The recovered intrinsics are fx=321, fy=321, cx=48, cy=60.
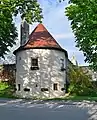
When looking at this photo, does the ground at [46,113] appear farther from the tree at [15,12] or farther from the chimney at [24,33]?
the chimney at [24,33]

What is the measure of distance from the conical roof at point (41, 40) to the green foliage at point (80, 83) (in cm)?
372

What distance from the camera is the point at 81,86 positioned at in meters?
38.1

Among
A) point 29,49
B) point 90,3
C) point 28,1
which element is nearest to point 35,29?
point 29,49

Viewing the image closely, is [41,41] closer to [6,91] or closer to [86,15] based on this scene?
[6,91]

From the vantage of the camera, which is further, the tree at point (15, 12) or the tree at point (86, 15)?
the tree at point (15, 12)

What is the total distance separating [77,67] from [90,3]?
A: 1989 cm

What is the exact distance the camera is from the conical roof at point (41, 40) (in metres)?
36.9

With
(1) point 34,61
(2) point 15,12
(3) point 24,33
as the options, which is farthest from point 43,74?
(2) point 15,12

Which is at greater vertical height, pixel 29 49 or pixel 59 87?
pixel 29 49

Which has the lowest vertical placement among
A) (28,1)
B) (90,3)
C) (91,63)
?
(91,63)

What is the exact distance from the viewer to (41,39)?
3834 cm

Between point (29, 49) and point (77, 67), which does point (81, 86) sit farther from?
point (29, 49)

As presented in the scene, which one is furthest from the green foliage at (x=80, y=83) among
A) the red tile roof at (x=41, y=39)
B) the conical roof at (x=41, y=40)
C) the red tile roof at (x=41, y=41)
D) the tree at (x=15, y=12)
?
the tree at (x=15, y=12)

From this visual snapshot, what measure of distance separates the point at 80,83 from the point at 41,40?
22.9 feet
